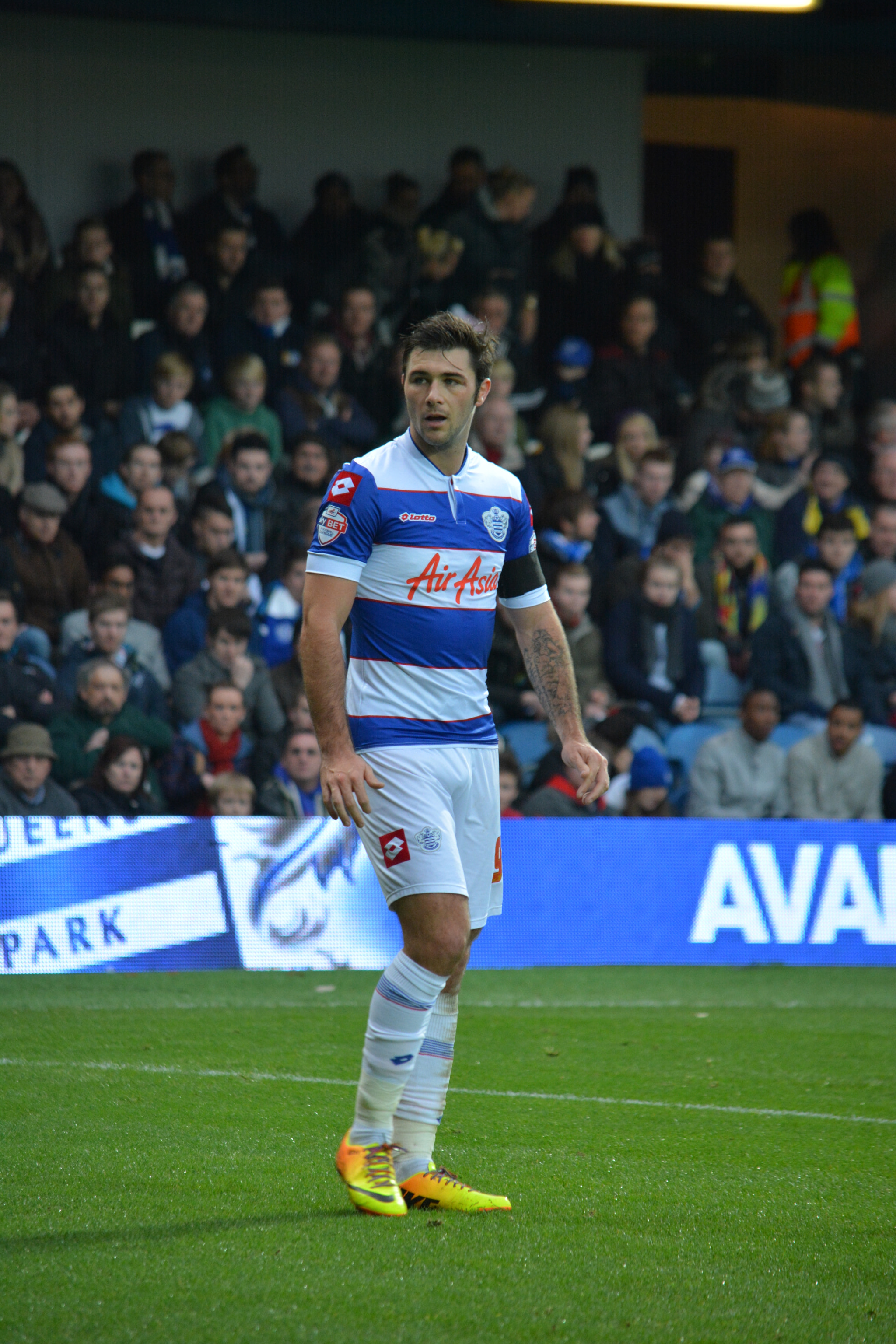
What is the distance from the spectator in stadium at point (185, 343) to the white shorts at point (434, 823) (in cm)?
827

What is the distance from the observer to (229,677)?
10.9 meters

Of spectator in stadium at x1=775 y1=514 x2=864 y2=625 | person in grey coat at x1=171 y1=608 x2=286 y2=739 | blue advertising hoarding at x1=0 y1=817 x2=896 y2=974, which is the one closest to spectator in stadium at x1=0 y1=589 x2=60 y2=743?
person in grey coat at x1=171 y1=608 x2=286 y2=739

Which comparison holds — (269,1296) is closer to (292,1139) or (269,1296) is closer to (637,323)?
(292,1139)

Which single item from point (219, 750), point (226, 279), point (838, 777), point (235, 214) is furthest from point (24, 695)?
point (838, 777)

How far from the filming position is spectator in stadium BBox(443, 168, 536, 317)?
1324 centimetres

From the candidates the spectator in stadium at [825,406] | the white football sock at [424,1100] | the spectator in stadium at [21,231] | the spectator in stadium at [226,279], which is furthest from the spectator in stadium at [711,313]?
the white football sock at [424,1100]

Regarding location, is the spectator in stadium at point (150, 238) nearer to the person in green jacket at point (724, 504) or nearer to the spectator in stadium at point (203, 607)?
the spectator in stadium at point (203, 607)

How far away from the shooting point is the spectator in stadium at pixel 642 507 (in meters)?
12.5

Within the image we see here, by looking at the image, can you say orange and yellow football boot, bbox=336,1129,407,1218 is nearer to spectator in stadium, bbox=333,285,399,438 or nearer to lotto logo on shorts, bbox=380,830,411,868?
lotto logo on shorts, bbox=380,830,411,868

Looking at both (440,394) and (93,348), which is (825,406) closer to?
(93,348)

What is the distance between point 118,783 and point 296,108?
23.7 feet

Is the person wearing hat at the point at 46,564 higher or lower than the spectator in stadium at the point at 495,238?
lower

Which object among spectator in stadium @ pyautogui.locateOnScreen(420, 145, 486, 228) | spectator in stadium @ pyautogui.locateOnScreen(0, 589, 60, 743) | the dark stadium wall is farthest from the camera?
the dark stadium wall

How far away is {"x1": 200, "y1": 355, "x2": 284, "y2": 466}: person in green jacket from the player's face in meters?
7.73
